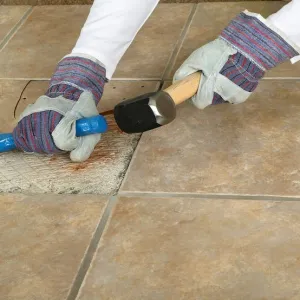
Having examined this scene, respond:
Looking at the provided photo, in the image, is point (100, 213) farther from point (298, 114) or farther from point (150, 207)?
point (298, 114)

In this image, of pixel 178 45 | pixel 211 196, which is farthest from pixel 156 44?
pixel 211 196

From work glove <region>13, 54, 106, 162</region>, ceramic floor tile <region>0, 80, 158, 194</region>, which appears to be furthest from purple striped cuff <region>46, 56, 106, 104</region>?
ceramic floor tile <region>0, 80, 158, 194</region>

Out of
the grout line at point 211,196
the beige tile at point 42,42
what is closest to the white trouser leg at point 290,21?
the grout line at point 211,196

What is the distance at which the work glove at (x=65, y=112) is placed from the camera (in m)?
1.05

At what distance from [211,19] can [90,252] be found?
850 millimetres

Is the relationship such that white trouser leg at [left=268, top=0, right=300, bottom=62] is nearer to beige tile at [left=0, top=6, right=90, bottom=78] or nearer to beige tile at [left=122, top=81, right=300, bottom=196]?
beige tile at [left=122, top=81, right=300, bottom=196]

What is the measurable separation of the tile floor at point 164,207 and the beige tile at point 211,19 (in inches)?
5.3

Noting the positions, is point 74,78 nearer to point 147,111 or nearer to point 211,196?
point 147,111

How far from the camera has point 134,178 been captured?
105 centimetres

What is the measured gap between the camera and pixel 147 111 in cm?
100

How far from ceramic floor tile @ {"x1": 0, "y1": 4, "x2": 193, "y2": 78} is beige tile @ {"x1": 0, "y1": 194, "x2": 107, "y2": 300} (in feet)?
1.47

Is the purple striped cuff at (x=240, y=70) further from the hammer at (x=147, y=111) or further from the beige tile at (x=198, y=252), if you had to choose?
the beige tile at (x=198, y=252)

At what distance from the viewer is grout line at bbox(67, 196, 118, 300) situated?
0.84 metres

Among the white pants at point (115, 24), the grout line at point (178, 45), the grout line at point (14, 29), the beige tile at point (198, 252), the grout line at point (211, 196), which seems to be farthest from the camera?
the grout line at point (14, 29)
